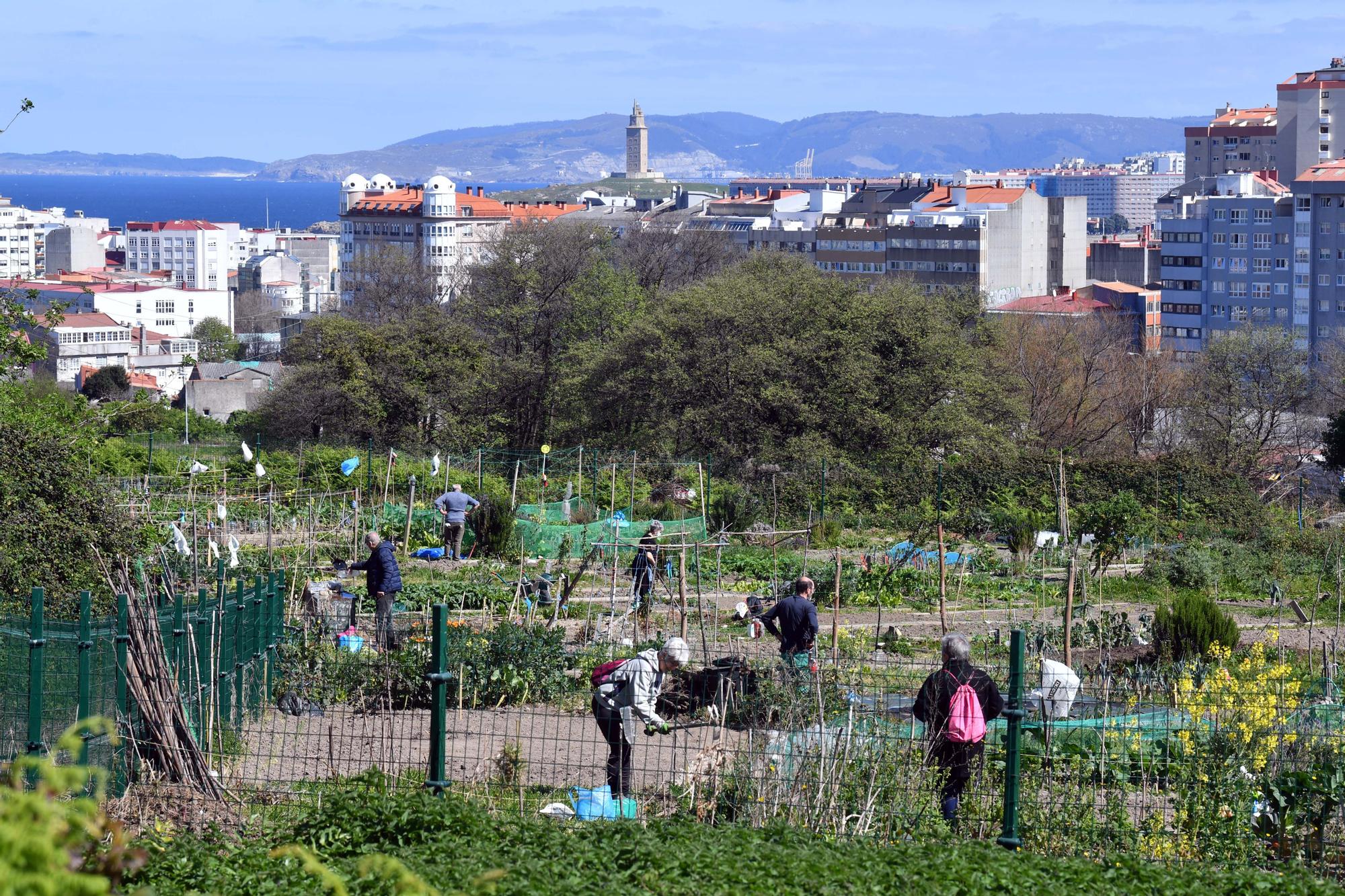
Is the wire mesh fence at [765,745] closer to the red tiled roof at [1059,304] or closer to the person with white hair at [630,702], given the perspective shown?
the person with white hair at [630,702]

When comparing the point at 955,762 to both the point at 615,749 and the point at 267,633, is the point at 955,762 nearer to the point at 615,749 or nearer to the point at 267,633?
the point at 615,749

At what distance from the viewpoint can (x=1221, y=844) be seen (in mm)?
6168

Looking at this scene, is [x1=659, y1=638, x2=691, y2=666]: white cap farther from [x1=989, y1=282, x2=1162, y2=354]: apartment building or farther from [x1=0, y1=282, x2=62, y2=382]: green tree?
[x1=989, y1=282, x2=1162, y2=354]: apartment building

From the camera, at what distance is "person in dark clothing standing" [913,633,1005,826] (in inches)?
263

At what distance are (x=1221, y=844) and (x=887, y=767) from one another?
138cm

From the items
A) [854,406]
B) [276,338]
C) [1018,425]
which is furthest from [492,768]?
[276,338]

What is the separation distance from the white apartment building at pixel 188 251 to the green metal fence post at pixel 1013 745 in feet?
534

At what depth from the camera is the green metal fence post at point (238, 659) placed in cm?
830

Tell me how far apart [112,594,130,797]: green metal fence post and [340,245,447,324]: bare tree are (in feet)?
127

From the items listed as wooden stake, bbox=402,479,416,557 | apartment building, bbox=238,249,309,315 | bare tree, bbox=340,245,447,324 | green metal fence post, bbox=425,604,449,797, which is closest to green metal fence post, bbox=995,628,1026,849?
green metal fence post, bbox=425,604,449,797

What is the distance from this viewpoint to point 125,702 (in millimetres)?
6906

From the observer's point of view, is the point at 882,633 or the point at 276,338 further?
the point at 276,338

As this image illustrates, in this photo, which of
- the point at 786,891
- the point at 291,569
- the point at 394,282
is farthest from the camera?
the point at 394,282

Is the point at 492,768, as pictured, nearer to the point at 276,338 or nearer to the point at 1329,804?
the point at 1329,804
